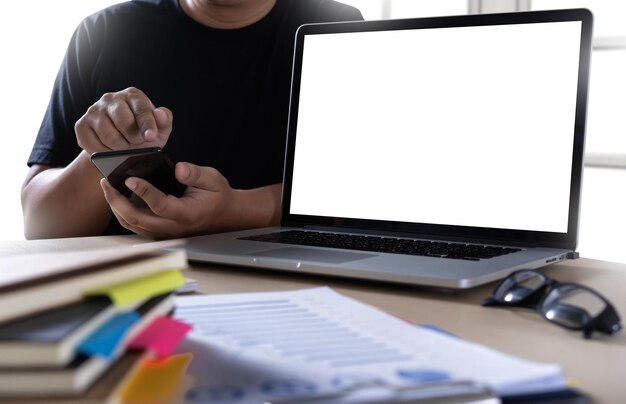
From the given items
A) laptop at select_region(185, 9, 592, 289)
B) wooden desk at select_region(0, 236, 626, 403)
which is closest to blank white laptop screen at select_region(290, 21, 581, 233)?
laptop at select_region(185, 9, 592, 289)

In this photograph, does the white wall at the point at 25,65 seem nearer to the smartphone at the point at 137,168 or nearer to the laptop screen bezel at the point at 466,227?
the laptop screen bezel at the point at 466,227

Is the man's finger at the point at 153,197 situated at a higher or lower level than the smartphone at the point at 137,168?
lower

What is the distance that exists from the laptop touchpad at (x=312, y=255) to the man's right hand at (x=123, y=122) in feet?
0.98

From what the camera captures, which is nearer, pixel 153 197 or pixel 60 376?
pixel 60 376

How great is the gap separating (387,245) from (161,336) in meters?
0.51

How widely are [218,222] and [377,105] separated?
300 millimetres

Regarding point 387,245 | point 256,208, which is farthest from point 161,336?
point 256,208

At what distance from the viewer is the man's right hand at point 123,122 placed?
1.09m

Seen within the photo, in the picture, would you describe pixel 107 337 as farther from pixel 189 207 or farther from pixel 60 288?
pixel 189 207

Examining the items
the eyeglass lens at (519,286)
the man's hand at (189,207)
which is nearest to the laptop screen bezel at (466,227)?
the man's hand at (189,207)

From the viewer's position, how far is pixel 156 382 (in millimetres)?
440

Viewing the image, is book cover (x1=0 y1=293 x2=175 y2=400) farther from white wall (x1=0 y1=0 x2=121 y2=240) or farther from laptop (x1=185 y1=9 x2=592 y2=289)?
white wall (x1=0 y1=0 x2=121 y2=240)

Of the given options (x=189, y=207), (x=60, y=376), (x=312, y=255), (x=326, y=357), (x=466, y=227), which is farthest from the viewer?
(x=189, y=207)

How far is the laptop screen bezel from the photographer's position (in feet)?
2.95
